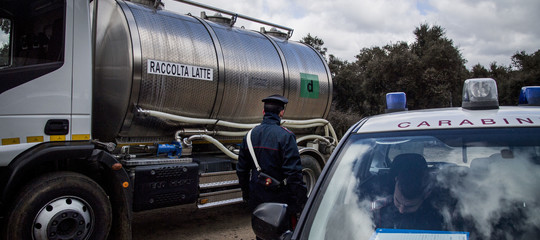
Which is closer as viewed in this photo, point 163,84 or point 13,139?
point 13,139

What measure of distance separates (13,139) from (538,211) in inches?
168

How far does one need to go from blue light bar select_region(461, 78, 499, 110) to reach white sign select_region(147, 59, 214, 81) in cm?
373

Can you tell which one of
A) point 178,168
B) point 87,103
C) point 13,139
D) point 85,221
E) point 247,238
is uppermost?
point 87,103

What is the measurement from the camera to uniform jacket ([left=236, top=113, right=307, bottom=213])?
408cm

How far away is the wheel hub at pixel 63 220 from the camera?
407 cm

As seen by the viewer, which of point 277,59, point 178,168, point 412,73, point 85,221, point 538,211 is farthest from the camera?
point 412,73

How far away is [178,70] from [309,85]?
2833 mm

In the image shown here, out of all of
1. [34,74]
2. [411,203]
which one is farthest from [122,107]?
[411,203]

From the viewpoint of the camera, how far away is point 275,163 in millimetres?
4152

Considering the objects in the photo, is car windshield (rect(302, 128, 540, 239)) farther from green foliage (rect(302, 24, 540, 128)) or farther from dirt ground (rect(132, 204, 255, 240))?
green foliage (rect(302, 24, 540, 128))

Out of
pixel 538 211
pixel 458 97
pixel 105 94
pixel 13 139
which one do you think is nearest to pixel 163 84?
pixel 105 94

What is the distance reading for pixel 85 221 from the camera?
14.3 ft

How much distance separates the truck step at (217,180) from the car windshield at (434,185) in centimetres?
349

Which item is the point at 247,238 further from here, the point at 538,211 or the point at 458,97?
the point at 458,97
